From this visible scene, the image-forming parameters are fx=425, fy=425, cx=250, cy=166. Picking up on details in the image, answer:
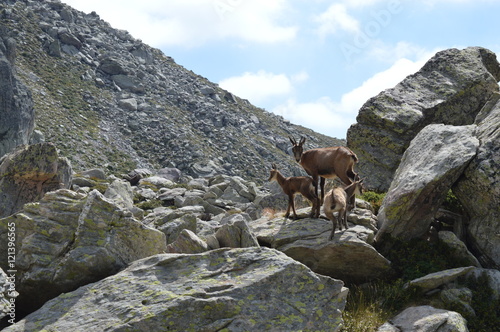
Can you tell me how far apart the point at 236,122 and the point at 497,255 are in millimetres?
96945

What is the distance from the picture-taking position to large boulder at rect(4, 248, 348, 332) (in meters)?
7.31

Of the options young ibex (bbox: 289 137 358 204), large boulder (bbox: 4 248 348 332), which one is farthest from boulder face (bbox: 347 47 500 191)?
large boulder (bbox: 4 248 348 332)

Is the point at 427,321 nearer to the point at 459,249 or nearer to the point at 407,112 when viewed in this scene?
the point at 459,249

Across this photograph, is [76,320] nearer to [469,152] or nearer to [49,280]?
[49,280]

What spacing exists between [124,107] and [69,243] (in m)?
92.5

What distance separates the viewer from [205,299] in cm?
770

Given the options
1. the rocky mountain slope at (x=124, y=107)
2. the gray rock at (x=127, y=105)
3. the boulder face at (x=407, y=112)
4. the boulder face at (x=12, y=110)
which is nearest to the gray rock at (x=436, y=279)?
the boulder face at (x=407, y=112)

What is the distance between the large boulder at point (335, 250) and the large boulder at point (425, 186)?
1.13m

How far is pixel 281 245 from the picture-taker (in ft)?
43.5

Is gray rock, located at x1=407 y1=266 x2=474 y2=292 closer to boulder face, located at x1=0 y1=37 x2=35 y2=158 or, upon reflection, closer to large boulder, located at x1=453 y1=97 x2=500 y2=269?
large boulder, located at x1=453 y1=97 x2=500 y2=269

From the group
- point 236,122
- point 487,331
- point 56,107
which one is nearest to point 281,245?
point 487,331

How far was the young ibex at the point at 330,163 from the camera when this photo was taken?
14.9 meters

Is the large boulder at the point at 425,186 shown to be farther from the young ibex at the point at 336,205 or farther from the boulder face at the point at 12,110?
the boulder face at the point at 12,110

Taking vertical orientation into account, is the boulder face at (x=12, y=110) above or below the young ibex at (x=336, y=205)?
above
